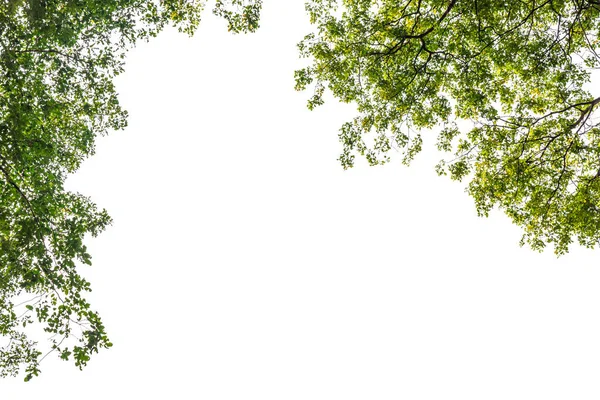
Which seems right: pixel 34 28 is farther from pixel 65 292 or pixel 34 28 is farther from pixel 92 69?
pixel 65 292

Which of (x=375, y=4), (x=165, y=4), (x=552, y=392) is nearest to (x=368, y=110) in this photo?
(x=375, y=4)

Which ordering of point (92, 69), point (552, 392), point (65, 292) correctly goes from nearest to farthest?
point (65, 292), point (92, 69), point (552, 392)

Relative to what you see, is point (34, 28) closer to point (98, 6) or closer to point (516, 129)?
point (98, 6)

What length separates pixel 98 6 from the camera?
7.77 metres

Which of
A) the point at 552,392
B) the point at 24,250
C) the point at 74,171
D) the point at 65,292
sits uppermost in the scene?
the point at 552,392

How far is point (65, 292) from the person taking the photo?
5.76 m

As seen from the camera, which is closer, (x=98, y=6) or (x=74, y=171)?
(x=98, y=6)

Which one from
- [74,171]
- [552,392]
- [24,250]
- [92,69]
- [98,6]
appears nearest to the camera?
[24,250]

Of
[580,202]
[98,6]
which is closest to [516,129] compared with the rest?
[580,202]

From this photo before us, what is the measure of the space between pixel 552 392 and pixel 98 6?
211 meters

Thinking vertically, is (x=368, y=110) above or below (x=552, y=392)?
below

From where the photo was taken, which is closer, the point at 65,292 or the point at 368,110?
the point at 65,292

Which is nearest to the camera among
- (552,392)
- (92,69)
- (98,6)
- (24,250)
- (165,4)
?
(24,250)

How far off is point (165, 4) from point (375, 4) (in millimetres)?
5827
